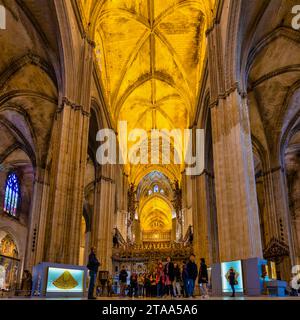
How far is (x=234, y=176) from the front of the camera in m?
12.0

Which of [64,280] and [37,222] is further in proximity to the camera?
[37,222]

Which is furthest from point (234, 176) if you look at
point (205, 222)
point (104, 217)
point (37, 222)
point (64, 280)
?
point (37, 222)

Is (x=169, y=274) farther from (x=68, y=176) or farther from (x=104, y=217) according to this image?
(x=104, y=217)

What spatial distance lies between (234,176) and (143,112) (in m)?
20.5

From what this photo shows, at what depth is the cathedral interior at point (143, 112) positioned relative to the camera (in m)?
12.6

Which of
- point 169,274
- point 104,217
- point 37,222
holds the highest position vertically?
point 104,217

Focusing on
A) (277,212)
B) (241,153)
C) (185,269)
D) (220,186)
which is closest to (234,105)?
(241,153)

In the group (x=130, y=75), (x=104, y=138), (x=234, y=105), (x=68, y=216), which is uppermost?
(x=130, y=75)

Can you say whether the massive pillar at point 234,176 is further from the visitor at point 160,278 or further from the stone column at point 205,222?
the stone column at point 205,222

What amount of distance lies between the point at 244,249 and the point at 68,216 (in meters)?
6.74

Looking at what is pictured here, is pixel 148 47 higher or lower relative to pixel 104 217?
higher

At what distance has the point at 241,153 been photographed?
11812 mm
